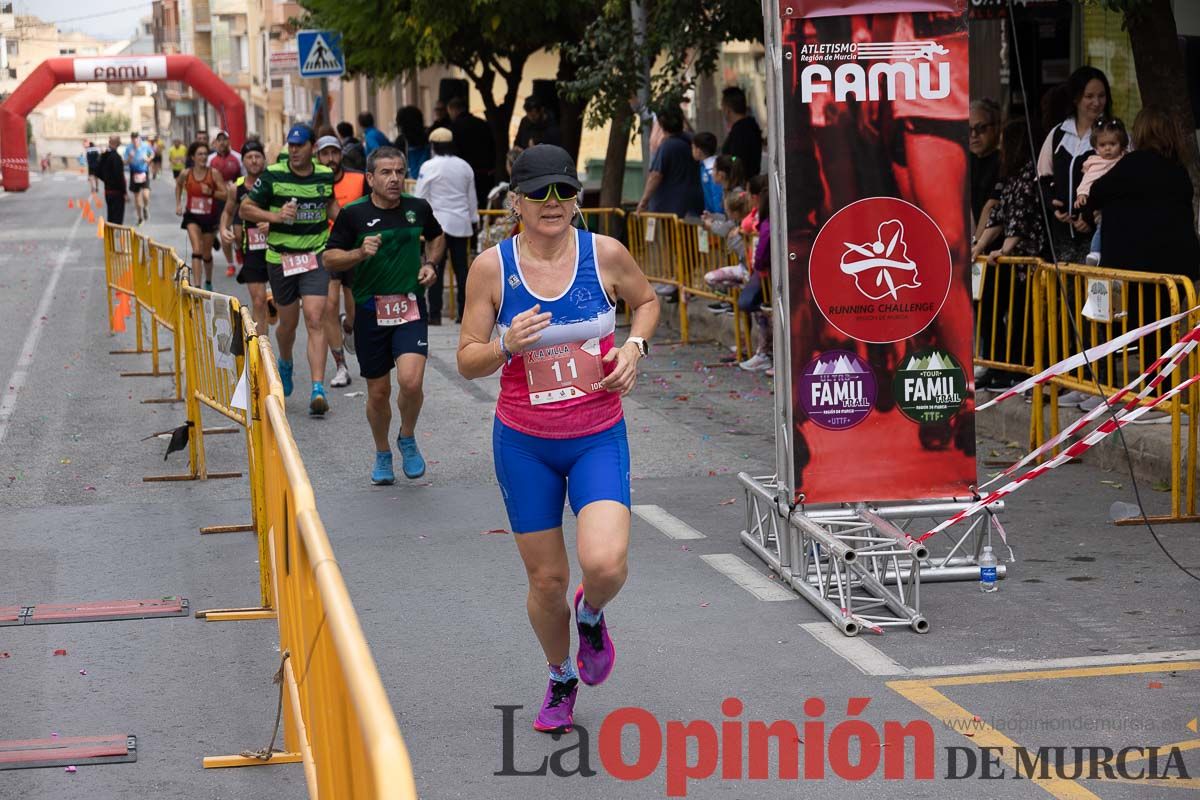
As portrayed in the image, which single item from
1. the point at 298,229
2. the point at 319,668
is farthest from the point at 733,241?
the point at 319,668

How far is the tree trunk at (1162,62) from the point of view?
11.7 meters

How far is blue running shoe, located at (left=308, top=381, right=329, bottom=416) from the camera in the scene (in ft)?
42.1

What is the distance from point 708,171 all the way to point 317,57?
10.9 metres

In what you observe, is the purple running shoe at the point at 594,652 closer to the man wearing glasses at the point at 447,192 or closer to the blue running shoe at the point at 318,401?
the blue running shoe at the point at 318,401

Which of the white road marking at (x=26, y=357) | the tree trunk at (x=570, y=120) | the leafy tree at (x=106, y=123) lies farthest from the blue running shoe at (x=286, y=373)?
the leafy tree at (x=106, y=123)

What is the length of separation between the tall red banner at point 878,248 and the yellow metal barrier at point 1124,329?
138 cm

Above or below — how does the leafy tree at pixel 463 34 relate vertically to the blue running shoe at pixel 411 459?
above

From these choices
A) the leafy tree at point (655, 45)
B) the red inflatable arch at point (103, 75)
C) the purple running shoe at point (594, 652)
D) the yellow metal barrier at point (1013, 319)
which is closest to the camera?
the purple running shoe at point (594, 652)

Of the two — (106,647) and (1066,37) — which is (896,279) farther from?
(1066,37)

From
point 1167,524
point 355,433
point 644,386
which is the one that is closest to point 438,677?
point 1167,524

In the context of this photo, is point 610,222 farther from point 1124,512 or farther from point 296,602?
point 296,602

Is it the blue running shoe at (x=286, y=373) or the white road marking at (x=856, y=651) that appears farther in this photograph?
the blue running shoe at (x=286, y=373)

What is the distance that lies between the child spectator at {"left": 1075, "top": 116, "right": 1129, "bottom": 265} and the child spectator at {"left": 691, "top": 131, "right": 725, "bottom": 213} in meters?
6.08

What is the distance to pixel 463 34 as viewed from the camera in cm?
2502
